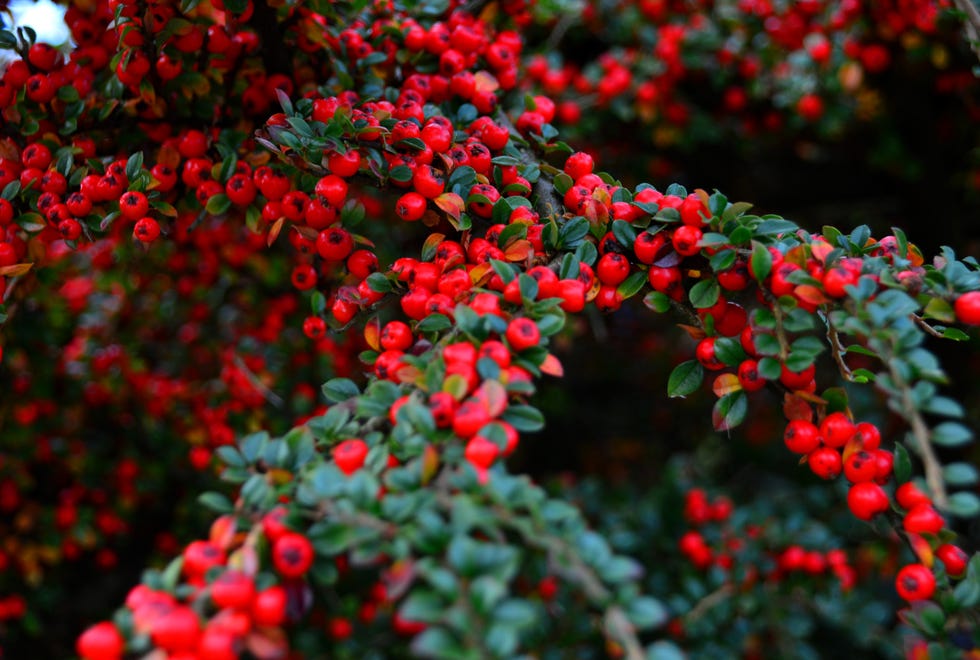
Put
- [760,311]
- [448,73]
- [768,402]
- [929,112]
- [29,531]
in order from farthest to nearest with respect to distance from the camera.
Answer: [768,402]
[929,112]
[29,531]
[448,73]
[760,311]

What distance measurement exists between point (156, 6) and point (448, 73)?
72 centimetres

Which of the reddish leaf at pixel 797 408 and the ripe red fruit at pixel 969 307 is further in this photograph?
the reddish leaf at pixel 797 408

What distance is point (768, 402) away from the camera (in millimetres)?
4965

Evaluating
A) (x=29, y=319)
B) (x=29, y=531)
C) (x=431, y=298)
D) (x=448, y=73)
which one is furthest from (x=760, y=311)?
(x=29, y=531)

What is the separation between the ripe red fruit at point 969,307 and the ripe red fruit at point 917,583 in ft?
1.51

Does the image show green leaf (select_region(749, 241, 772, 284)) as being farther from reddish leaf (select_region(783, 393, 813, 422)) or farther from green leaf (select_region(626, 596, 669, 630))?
green leaf (select_region(626, 596, 669, 630))

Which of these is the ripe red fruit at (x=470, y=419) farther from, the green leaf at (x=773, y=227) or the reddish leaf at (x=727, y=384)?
the green leaf at (x=773, y=227)

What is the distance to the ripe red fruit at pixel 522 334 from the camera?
1266 millimetres

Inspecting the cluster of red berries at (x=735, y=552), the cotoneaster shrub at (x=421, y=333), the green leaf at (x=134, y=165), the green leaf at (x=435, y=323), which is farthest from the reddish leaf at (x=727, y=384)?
the cluster of red berries at (x=735, y=552)

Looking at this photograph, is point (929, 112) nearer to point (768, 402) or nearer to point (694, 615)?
point (768, 402)

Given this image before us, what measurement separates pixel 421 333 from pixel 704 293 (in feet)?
1.88

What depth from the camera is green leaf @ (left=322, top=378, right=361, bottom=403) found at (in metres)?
1.42

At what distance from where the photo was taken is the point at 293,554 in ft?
3.42

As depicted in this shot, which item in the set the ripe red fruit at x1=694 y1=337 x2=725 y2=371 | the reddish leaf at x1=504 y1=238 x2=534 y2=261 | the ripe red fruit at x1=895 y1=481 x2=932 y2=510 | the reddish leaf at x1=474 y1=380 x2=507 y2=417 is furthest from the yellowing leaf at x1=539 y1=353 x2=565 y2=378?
the ripe red fruit at x1=895 y1=481 x2=932 y2=510
